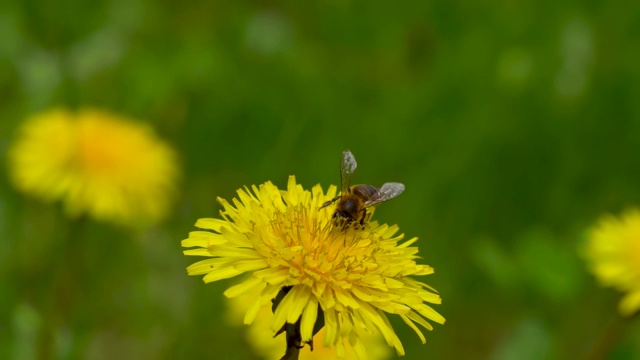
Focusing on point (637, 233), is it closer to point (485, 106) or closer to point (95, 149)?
point (485, 106)

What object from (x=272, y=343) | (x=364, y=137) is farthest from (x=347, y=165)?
(x=364, y=137)

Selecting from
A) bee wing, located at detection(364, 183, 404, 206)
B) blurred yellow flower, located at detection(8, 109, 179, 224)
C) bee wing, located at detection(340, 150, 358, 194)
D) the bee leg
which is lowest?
the bee leg

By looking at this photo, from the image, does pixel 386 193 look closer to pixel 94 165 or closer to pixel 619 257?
pixel 619 257

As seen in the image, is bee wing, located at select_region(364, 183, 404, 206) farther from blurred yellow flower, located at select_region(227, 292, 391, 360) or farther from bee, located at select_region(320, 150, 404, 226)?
blurred yellow flower, located at select_region(227, 292, 391, 360)

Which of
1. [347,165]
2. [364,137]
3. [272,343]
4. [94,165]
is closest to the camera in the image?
[347,165]

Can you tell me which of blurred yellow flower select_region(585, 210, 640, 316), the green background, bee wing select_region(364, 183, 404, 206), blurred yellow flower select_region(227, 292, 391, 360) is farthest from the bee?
the green background

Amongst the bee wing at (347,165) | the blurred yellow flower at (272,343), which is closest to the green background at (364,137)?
the blurred yellow flower at (272,343)

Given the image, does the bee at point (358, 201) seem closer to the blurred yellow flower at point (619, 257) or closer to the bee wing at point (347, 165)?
the bee wing at point (347, 165)

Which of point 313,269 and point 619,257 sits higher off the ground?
point 619,257
